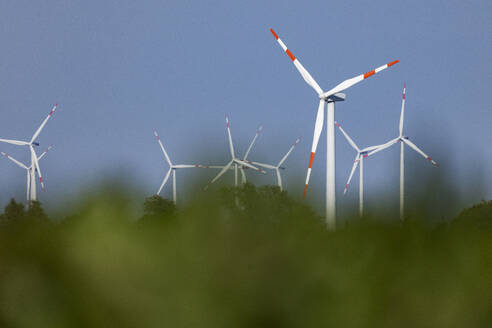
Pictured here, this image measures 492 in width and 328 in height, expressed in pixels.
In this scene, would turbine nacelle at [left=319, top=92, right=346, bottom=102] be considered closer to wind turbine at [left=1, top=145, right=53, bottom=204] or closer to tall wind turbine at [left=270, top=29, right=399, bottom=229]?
tall wind turbine at [left=270, top=29, right=399, bottom=229]

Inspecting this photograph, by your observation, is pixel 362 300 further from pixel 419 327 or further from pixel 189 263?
pixel 189 263

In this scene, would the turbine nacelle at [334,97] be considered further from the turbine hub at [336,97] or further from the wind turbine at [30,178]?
the wind turbine at [30,178]

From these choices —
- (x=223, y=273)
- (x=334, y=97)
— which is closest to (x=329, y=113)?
(x=334, y=97)

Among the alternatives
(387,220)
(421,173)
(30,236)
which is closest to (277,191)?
(387,220)

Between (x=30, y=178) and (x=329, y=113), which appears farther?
(x=30, y=178)

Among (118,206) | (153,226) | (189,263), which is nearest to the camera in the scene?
(118,206)

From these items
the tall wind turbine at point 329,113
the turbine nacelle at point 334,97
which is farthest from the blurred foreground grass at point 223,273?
the turbine nacelle at point 334,97

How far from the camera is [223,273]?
890 cm

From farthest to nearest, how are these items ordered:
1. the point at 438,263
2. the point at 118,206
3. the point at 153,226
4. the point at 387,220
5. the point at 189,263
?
the point at 387,220 < the point at 438,263 < the point at 153,226 < the point at 189,263 < the point at 118,206

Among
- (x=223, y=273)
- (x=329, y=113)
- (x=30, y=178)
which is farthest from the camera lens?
(x=30, y=178)

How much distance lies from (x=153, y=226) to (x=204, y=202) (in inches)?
44.0

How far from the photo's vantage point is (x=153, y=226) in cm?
962

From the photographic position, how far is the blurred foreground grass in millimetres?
8719

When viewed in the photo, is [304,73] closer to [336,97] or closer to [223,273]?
[336,97]
